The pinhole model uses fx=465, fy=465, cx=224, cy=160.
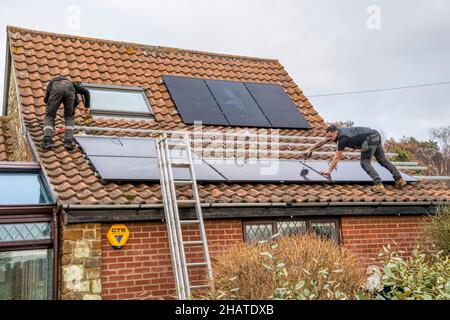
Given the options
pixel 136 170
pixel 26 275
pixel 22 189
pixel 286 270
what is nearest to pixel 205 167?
pixel 136 170

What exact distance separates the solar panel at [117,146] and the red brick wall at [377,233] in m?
3.72

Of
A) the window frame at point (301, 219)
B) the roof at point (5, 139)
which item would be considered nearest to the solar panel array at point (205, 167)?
the window frame at point (301, 219)

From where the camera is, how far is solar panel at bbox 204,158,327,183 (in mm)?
8164

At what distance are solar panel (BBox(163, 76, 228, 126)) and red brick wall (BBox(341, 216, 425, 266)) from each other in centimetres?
381

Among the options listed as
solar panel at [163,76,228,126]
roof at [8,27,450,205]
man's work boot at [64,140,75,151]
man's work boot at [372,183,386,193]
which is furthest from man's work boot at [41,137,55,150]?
man's work boot at [372,183,386,193]

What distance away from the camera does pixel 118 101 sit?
10312mm

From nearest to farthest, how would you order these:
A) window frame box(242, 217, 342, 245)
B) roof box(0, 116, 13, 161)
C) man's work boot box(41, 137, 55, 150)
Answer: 1. window frame box(242, 217, 342, 245)
2. man's work boot box(41, 137, 55, 150)
3. roof box(0, 116, 13, 161)

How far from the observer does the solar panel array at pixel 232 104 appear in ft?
35.2

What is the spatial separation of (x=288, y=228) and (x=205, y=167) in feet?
5.83

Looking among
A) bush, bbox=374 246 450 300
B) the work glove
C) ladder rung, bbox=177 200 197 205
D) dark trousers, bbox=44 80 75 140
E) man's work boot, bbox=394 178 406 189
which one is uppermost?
dark trousers, bbox=44 80 75 140

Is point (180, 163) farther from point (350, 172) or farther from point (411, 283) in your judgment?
point (411, 283)

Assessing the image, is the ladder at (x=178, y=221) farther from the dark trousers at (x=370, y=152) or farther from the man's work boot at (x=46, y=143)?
the dark trousers at (x=370, y=152)

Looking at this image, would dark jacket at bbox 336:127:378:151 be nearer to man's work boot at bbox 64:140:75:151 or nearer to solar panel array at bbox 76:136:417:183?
solar panel array at bbox 76:136:417:183
